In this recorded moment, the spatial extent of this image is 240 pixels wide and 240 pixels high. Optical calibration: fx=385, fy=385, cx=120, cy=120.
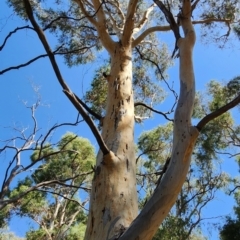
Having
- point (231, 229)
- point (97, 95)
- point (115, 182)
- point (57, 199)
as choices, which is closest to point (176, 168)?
point (115, 182)

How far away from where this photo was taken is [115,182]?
1.77 m

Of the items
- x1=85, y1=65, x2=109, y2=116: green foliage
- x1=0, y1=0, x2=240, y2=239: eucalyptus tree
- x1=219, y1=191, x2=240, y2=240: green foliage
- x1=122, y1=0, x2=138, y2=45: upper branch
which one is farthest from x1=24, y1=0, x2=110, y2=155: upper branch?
x1=219, y1=191, x2=240, y2=240: green foliage

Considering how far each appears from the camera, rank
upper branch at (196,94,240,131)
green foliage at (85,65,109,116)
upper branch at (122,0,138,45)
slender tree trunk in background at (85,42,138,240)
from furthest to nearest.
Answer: green foliage at (85,65,109,116)
upper branch at (122,0,138,45)
slender tree trunk in background at (85,42,138,240)
upper branch at (196,94,240,131)

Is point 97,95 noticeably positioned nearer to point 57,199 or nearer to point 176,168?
point 57,199

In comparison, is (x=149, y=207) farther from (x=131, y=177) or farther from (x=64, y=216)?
(x=64, y=216)

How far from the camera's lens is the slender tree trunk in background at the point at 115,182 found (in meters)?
1.57

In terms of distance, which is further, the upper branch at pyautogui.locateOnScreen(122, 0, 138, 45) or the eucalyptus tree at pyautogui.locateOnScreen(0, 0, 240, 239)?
the upper branch at pyautogui.locateOnScreen(122, 0, 138, 45)

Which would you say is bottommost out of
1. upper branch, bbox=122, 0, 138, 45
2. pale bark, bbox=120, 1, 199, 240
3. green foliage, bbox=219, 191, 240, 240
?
Result: pale bark, bbox=120, 1, 199, 240

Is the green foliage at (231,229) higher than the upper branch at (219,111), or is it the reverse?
the green foliage at (231,229)

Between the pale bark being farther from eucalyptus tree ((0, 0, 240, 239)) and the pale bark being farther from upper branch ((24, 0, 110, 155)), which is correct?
upper branch ((24, 0, 110, 155))

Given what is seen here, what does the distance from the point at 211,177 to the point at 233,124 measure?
1.17 m

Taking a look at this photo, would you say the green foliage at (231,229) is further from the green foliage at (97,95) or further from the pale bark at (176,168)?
the pale bark at (176,168)

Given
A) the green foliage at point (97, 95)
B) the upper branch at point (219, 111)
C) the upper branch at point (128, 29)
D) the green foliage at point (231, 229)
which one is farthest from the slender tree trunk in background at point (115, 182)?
the green foliage at point (231, 229)

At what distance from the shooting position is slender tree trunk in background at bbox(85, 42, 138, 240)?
157 cm
